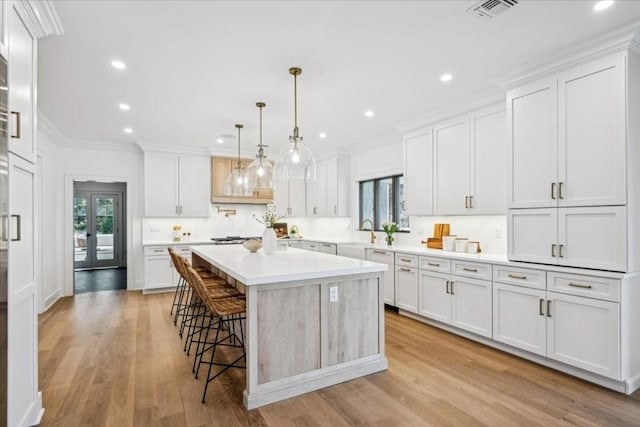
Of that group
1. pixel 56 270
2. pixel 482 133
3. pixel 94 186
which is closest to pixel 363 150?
pixel 482 133

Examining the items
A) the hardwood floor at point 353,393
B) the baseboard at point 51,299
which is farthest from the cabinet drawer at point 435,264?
the baseboard at point 51,299

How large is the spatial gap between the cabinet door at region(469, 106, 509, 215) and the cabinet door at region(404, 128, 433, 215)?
628 mm

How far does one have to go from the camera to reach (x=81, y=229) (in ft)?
29.7

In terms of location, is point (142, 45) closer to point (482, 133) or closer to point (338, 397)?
point (338, 397)

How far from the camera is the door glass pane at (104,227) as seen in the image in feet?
30.0

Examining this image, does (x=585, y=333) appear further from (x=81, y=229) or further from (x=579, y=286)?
(x=81, y=229)

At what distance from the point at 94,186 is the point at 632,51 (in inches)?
409

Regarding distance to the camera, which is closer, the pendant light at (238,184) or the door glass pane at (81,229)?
the pendant light at (238,184)

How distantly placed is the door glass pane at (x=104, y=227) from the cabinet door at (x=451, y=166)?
8504 millimetres

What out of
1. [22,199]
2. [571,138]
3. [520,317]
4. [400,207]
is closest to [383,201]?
[400,207]

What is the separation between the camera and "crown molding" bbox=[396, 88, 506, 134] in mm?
3654

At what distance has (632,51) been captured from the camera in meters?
2.55

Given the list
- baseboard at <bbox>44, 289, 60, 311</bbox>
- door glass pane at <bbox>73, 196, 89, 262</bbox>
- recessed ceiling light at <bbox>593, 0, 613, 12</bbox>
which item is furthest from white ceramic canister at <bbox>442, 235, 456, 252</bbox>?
door glass pane at <bbox>73, 196, 89, 262</bbox>

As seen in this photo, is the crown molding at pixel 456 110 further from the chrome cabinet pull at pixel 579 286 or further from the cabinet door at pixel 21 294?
the cabinet door at pixel 21 294
